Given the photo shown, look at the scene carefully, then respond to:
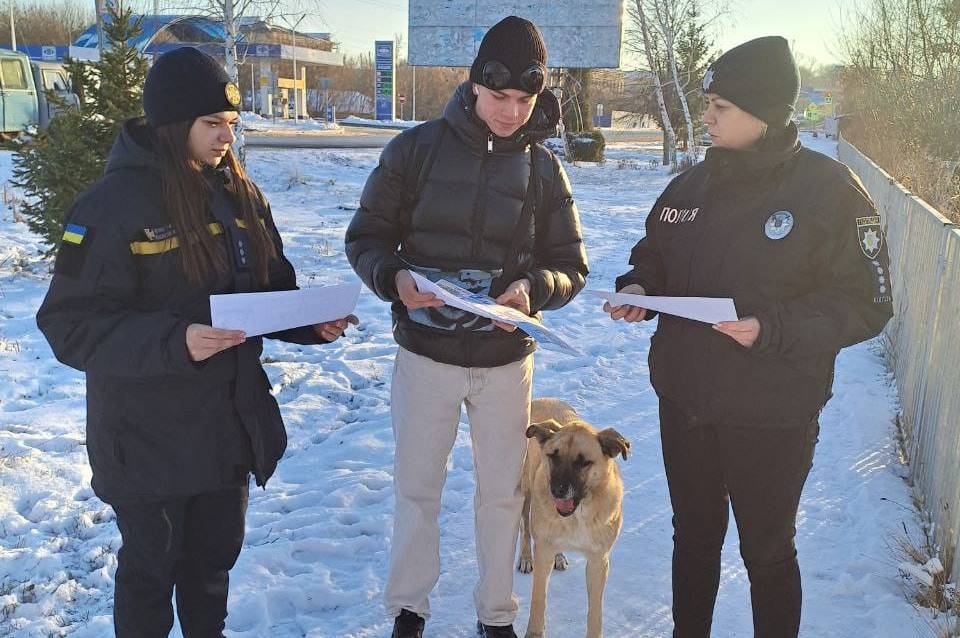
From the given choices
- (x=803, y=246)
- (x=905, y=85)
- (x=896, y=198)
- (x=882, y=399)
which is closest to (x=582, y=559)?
(x=803, y=246)

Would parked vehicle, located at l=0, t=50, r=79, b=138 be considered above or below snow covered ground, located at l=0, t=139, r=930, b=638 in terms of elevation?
above

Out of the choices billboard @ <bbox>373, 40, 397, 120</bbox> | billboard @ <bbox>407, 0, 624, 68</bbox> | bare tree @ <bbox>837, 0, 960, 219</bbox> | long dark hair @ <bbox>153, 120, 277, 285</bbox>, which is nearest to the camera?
long dark hair @ <bbox>153, 120, 277, 285</bbox>

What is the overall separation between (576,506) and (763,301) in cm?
131

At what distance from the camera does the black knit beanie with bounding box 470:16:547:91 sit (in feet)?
8.86

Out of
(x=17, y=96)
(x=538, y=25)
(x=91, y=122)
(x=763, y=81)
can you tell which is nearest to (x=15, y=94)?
(x=17, y=96)

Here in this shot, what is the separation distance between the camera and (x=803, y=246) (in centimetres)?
237

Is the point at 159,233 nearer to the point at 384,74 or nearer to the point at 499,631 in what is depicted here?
the point at 499,631

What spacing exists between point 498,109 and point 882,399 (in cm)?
483

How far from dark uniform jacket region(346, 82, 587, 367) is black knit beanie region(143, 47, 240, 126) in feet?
2.29

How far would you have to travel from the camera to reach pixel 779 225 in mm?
2383

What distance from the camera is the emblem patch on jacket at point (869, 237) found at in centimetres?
233

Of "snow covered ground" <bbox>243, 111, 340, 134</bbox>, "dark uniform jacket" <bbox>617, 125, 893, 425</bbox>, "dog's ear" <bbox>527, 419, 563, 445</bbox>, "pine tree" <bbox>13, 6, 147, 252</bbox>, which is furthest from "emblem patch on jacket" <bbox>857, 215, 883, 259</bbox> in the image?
A: "snow covered ground" <bbox>243, 111, 340, 134</bbox>

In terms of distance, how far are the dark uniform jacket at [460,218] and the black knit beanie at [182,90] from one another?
0.70 metres

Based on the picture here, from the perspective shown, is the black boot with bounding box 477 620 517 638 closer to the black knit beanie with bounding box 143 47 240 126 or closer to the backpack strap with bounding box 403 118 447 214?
the backpack strap with bounding box 403 118 447 214
